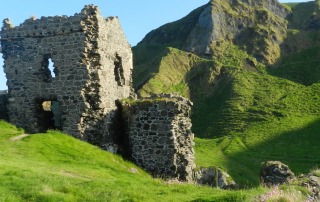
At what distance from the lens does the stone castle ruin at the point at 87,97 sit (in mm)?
24141

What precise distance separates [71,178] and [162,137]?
364 inches

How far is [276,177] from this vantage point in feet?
72.3

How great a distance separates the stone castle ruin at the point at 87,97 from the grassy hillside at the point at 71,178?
207 centimetres

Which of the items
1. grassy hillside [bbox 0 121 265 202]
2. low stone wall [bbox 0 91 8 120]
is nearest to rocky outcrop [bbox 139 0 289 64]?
low stone wall [bbox 0 91 8 120]

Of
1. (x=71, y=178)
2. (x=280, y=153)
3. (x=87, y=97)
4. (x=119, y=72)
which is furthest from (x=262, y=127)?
(x=71, y=178)

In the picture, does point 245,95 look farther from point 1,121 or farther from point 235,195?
point 235,195

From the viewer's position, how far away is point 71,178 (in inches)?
600

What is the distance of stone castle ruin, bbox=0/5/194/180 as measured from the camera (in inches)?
950

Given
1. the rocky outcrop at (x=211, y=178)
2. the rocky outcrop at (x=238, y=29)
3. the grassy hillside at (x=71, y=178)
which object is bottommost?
the rocky outcrop at (x=211, y=178)

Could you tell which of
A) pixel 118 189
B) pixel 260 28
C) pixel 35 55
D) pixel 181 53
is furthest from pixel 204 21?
pixel 118 189

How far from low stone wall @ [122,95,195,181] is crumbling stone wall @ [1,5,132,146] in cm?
184

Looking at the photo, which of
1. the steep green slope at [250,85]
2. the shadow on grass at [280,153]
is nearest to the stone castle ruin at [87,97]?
Answer: the steep green slope at [250,85]

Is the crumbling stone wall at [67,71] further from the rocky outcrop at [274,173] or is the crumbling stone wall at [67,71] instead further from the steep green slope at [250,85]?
the steep green slope at [250,85]

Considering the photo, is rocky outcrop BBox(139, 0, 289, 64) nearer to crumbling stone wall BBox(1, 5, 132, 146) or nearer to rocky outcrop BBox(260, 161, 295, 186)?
crumbling stone wall BBox(1, 5, 132, 146)
